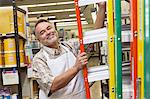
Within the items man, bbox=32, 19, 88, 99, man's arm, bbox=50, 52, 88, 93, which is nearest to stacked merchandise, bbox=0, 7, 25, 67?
man, bbox=32, 19, 88, 99

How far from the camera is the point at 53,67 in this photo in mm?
2547

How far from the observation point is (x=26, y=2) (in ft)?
37.7

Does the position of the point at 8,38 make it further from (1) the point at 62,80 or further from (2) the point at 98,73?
(2) the point at 98,73

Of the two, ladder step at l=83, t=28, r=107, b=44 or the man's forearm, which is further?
the man's forearm

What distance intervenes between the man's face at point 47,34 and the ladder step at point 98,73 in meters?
0.65

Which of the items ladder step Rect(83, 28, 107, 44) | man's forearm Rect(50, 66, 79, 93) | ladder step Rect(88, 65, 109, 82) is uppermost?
ladder step Rect(83, 28, 107, 44)

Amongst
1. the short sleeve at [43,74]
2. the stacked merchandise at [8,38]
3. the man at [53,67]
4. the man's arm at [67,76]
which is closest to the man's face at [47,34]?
the man at [53,67]

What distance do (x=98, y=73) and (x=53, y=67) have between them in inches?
27.8

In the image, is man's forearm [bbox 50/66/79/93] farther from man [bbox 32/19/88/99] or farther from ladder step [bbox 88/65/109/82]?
ladder step [bbox 88/65/109/82]

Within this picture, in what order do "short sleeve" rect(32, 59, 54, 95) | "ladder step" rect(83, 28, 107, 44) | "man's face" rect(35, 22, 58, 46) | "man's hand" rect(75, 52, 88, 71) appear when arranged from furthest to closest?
"man's face" rect(35, 22, 58, 46) → "short sleeve" rect(32, 59, 54, 95) → "man's hand" rect(75, 52, 88, 71) → "ladder step" rect(83, 28, 107, 44)

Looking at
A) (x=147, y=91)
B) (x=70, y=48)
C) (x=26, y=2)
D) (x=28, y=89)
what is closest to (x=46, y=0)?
(x=26, y=2)

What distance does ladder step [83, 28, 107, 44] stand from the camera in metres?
1.85

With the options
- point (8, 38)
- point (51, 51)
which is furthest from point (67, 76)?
point (8, 38)

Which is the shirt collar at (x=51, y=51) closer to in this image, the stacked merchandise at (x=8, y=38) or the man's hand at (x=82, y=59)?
the man's hand at (x=82, y=59)
